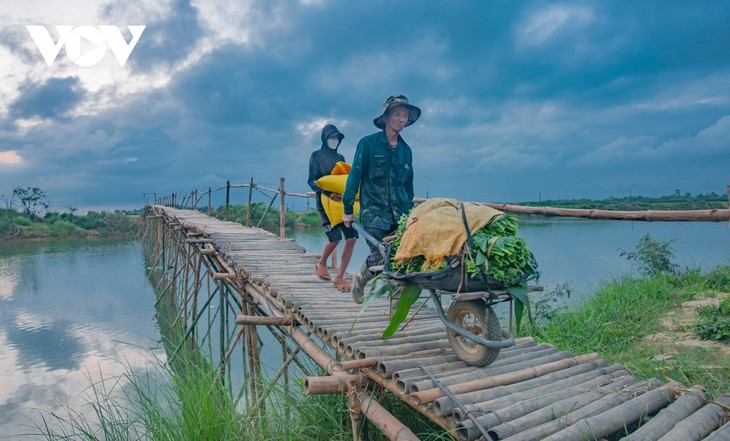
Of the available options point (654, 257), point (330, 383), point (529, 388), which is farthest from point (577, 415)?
point (654, 257)

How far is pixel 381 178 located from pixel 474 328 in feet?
4.67

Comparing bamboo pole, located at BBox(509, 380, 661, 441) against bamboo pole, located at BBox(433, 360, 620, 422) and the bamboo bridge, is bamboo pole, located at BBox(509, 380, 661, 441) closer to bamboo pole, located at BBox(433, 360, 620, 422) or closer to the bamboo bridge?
the bamboo bridge

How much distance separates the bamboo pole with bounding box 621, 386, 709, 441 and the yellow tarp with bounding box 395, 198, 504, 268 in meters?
1.08

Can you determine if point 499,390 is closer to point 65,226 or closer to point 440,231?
point 440,231

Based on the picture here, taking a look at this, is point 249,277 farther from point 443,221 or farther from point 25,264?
point 25,264

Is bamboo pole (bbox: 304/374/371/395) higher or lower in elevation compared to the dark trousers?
lower

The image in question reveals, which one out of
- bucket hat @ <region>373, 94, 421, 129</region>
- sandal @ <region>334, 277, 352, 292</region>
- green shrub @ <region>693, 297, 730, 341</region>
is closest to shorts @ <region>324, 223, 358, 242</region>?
sandal @ <region>334, 277, 352, 292</region>

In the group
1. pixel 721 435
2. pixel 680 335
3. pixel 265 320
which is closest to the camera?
pixel 721 435

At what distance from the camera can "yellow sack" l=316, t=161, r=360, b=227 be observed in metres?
4.55

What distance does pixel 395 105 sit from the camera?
11.2 ft

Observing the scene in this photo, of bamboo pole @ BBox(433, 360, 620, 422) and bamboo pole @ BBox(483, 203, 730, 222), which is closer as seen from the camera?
bamboo pole @ BBox(433, 360, 620, 422)

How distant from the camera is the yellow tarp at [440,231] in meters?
2.50

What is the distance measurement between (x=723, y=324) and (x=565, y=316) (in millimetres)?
1934

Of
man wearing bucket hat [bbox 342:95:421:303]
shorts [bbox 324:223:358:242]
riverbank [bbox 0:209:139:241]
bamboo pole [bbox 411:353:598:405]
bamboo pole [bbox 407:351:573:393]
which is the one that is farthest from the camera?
riverbank [bbox 0:209:139:241]
